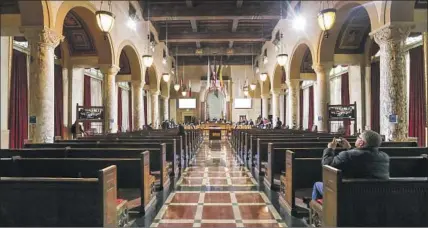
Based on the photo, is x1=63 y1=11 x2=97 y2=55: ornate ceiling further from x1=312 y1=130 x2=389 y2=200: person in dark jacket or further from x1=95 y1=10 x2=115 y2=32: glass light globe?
x1=312 y1=130 x2=389 y2=200: person in dark jacket

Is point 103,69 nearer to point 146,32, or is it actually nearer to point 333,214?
point 146,32

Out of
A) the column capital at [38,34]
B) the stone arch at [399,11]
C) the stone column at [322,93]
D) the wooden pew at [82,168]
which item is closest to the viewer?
the wooden pew at [82,168]

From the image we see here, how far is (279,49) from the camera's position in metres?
17.6

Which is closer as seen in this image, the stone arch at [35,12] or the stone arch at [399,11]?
the stone arch at [399,11]

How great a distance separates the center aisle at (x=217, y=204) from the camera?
4.38 meters

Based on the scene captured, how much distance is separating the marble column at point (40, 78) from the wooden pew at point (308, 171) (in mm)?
5268

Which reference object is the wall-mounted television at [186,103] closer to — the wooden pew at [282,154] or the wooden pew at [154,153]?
the wooden pew at [154,153]

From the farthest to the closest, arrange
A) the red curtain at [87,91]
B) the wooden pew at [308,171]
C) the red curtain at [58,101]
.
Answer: the red curtain at [87,91]
the red curtain at [58,101]
the wooden pew at [308,171]

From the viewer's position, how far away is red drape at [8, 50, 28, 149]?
9.95m

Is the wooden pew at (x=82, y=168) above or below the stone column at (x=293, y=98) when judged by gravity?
below

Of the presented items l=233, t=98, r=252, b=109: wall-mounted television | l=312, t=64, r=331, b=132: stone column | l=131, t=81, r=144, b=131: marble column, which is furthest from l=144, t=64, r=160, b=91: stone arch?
l=312, t=64, r=331, b=132: stone column

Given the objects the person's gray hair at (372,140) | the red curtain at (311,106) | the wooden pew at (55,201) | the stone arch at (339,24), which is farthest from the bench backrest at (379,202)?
the red curtain at (311,106)

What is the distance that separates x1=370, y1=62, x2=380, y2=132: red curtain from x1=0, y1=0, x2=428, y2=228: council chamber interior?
0.23 ft

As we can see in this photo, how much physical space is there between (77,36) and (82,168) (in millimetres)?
8669
